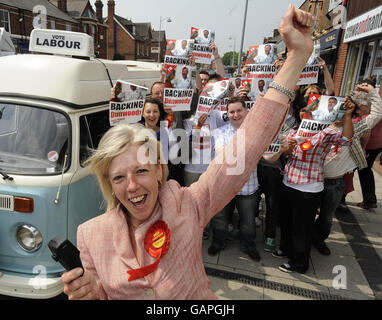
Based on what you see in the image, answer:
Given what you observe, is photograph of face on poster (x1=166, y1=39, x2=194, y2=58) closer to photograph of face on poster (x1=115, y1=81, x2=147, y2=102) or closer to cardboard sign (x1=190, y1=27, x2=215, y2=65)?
cardboard sign (x1=190, y1=27, x2=215, y2=65)

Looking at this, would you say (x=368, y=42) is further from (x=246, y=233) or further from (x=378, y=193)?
(x=246, y=233)

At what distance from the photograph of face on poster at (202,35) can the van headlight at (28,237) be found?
146 inches

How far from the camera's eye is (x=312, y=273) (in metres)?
3.83

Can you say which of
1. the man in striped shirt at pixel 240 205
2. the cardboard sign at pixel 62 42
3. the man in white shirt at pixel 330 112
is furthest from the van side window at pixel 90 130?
the man in white shirt at pixel 330 112

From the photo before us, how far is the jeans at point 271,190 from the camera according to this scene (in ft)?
→ 13.3

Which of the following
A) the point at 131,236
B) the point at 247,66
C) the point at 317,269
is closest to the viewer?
the point at 131,236

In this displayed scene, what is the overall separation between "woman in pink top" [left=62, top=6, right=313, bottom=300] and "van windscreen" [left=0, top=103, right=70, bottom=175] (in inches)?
72.3

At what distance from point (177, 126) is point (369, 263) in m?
3.40

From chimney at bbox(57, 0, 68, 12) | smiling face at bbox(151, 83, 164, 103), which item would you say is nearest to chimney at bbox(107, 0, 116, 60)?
chimney at bbox(57, 0, 68, 12)

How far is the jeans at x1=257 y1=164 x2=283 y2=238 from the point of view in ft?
13.3

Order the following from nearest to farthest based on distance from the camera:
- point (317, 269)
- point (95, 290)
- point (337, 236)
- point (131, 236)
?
1. point (95, 290)
2. point (131, 236)
3. point (317, 269)
4. point (337, 236)

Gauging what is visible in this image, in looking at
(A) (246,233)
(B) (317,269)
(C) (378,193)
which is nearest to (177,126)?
(A) (246,233)

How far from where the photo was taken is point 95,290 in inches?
45.4

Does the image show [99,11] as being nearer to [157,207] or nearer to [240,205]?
[240,205]
